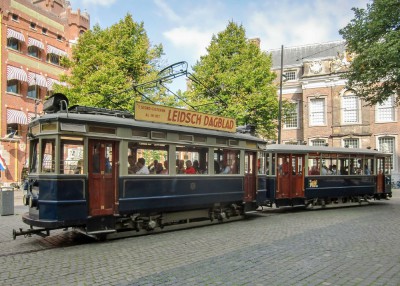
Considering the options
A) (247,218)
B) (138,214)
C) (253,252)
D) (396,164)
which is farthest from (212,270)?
(396,164)

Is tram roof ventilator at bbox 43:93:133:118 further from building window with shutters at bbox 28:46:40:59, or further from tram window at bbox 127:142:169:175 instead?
building window with shutters at bbox 28:46:40:59

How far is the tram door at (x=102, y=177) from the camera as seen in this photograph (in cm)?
937

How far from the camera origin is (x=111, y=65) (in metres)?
24.0

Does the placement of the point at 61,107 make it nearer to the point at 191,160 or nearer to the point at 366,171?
the point at 191,160

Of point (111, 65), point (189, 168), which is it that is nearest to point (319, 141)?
point (111, 65)

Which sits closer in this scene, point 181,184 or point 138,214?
point 138,214

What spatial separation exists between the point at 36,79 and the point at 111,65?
496 inches

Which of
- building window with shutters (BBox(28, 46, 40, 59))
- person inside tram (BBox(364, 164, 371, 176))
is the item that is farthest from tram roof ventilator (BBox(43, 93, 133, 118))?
building window with shutters (BBox(28, 46, 40, 59))

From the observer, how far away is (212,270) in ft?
22.0

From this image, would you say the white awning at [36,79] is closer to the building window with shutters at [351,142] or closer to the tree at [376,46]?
the tree at [376,46]

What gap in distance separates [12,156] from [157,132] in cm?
2444

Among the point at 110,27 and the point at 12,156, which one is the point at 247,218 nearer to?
the point at 110,27

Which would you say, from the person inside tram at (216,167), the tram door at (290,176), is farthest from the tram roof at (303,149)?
the person inside tram at (216,167)

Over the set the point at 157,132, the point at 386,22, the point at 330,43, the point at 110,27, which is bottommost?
the point at 157,132
